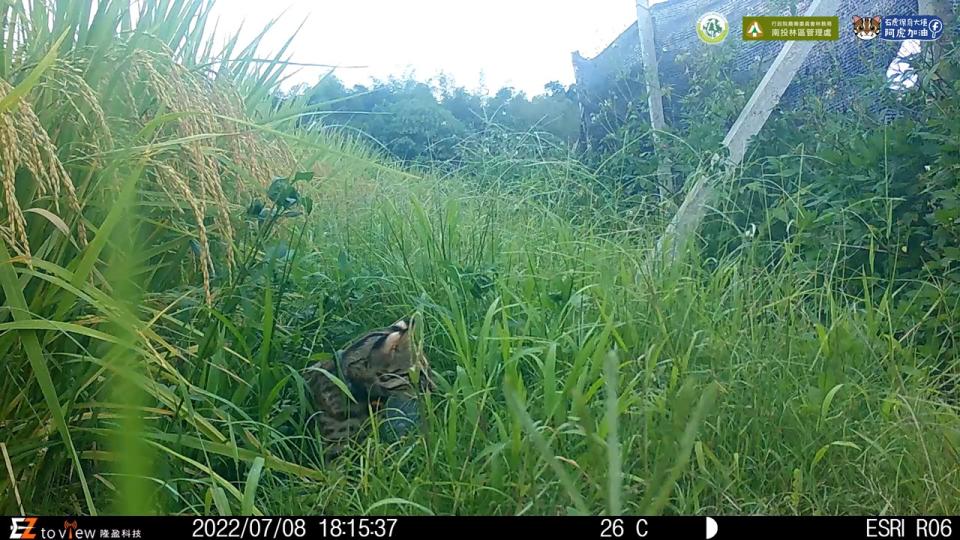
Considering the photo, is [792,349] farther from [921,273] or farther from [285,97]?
[285,97]

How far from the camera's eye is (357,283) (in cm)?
140

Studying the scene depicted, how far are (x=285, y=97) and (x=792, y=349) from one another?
116 cm

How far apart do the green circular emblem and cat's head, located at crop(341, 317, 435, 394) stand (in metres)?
1.01

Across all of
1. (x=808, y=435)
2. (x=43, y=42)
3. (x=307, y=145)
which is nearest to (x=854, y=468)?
(x=808, y=435)

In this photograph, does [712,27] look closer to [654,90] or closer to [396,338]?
[654,90]

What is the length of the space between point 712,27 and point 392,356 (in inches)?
43.2
